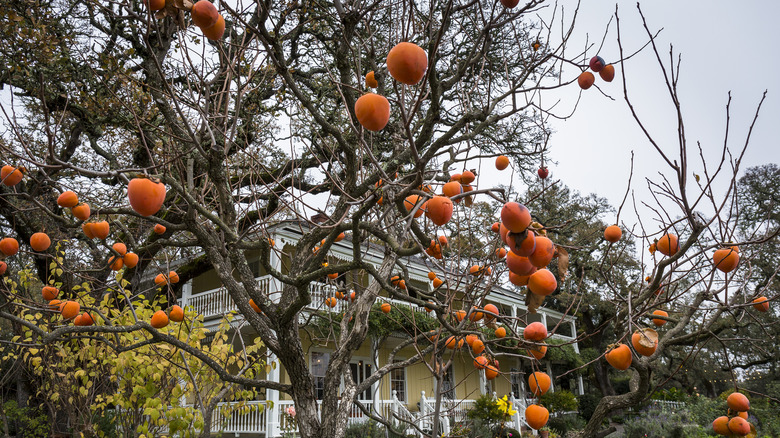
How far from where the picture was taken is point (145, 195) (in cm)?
173

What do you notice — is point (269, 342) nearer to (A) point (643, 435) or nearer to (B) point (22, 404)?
(B) point (22, 404)

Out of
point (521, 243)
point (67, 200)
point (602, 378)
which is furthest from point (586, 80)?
point (602, 378)

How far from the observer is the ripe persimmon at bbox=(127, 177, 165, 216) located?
1716 millimetres

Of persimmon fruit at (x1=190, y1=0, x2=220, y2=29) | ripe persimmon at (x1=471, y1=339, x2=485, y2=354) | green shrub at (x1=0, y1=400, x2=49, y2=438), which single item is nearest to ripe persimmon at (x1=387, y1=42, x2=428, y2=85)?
persimmon fruit at (x1=190, y1=0, x2=220, y2=29)

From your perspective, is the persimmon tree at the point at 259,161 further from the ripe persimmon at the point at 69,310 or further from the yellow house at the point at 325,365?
the yellow house at the point at 325,365

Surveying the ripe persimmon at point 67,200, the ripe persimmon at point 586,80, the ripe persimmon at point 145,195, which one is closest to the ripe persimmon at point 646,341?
the ripe persimmon at point 145,195

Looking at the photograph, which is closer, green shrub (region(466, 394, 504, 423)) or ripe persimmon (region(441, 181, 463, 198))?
ripe persimmon (region(441, 181, 463, 198))

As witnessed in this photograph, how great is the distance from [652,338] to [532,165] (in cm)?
859

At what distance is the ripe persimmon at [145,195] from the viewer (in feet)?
5.63

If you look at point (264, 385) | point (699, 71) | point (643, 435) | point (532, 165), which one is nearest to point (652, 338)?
Answer: point (699, 71)

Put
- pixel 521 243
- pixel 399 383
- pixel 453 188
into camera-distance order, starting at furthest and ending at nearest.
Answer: pixel 399 383 → pixel 453 188 → pixel 521 243

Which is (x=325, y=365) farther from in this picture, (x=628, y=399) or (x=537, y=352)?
(x=537, y=352)

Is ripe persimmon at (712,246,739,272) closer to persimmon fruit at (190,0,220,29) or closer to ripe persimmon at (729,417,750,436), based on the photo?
ripe persimmon at (729,417,750,436)

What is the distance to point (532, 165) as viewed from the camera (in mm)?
9859
